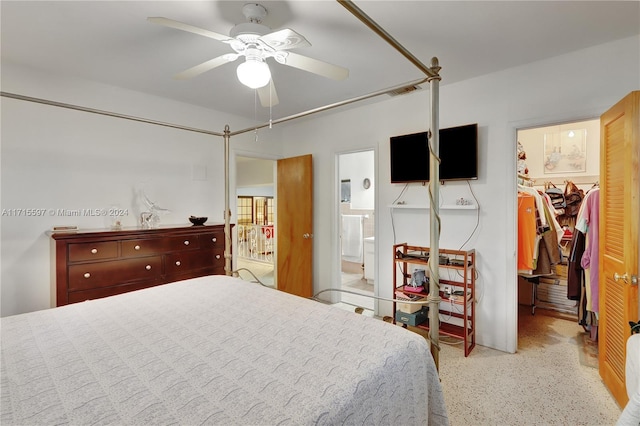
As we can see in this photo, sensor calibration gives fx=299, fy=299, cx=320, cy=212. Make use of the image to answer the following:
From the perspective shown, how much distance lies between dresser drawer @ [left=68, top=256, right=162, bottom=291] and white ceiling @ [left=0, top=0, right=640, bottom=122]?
1.67m

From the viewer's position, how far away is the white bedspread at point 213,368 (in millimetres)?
814

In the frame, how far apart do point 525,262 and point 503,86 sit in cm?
171

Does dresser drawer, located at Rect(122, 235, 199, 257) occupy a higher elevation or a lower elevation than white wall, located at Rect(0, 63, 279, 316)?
lower

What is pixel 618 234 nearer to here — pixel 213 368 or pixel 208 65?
pixel 213 368

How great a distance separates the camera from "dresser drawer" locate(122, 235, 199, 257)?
2.63 meters

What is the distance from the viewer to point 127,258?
2.62 metres

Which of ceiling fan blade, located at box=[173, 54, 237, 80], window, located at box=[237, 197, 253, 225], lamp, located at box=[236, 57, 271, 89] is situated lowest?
window, located at box=[237, 197, 253, 225]

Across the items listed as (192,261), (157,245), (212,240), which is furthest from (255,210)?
(157,245)

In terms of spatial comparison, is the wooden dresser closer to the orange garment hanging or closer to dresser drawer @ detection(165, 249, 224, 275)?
dresser drawer @ detection(165, 249, 224, 275)

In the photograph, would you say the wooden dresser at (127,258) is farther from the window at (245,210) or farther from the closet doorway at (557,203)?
the window at (245,210)

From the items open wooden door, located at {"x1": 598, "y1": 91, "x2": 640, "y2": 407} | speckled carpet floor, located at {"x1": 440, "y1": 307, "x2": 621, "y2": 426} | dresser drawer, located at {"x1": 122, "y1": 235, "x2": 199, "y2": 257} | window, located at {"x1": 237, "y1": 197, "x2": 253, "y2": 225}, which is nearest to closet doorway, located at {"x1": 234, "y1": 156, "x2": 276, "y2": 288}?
window, located at {"x1": 237, "y1": 197, "x2": 253, "y2": 225}

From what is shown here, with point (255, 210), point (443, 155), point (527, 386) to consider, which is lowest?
point (527, 386)

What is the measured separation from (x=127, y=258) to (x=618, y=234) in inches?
149

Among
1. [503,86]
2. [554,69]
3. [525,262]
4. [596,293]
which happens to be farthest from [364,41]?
[596,293]
